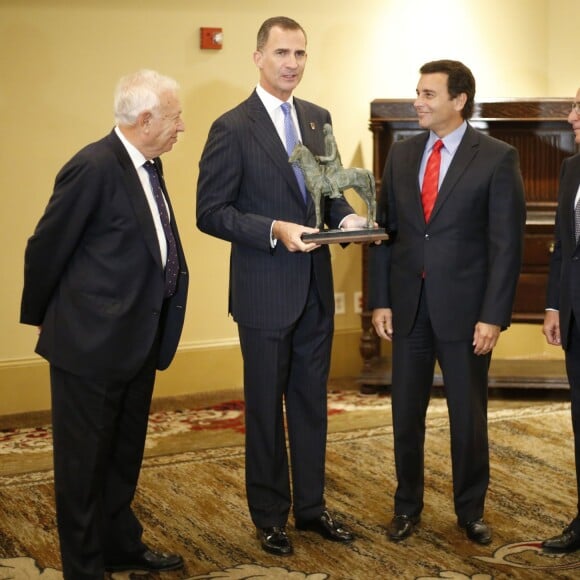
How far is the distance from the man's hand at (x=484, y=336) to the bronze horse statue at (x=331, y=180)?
22.1 inches

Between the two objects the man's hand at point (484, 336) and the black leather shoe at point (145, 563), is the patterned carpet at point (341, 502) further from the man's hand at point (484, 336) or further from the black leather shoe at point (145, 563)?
the man's hand at point (484, 336)

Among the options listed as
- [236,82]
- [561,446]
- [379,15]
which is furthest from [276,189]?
[379,15]

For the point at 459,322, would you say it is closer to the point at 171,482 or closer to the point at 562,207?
the point at 562,207

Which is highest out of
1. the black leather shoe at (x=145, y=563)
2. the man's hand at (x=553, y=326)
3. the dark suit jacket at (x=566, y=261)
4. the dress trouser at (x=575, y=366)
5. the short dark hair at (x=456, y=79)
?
the short dark hair at (x=456, y=79)

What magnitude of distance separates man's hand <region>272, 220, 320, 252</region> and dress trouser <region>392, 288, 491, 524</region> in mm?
580

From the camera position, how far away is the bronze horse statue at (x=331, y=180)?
10.7 ft

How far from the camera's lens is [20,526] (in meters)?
3.81

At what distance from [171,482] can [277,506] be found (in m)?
0.85

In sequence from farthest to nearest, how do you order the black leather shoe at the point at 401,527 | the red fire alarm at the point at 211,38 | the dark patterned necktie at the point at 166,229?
the red fire alarm at the point at 211,38 < the black leather shoe at the point at 401,527 < the dark patterned necktie at the point at 166,229

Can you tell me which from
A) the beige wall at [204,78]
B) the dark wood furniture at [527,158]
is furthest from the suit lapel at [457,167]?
the beige wall at [204,78]

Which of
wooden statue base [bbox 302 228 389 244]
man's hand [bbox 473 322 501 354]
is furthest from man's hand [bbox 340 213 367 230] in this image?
man's hand [bbox 473 322 501 354]

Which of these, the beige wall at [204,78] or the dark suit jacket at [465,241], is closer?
the dark suit jacket at [465,241]

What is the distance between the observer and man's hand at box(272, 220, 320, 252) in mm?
3193

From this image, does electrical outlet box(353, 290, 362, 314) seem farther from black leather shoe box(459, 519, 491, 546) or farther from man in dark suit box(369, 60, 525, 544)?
black leather shoe box(459, 519, 491, 546)
